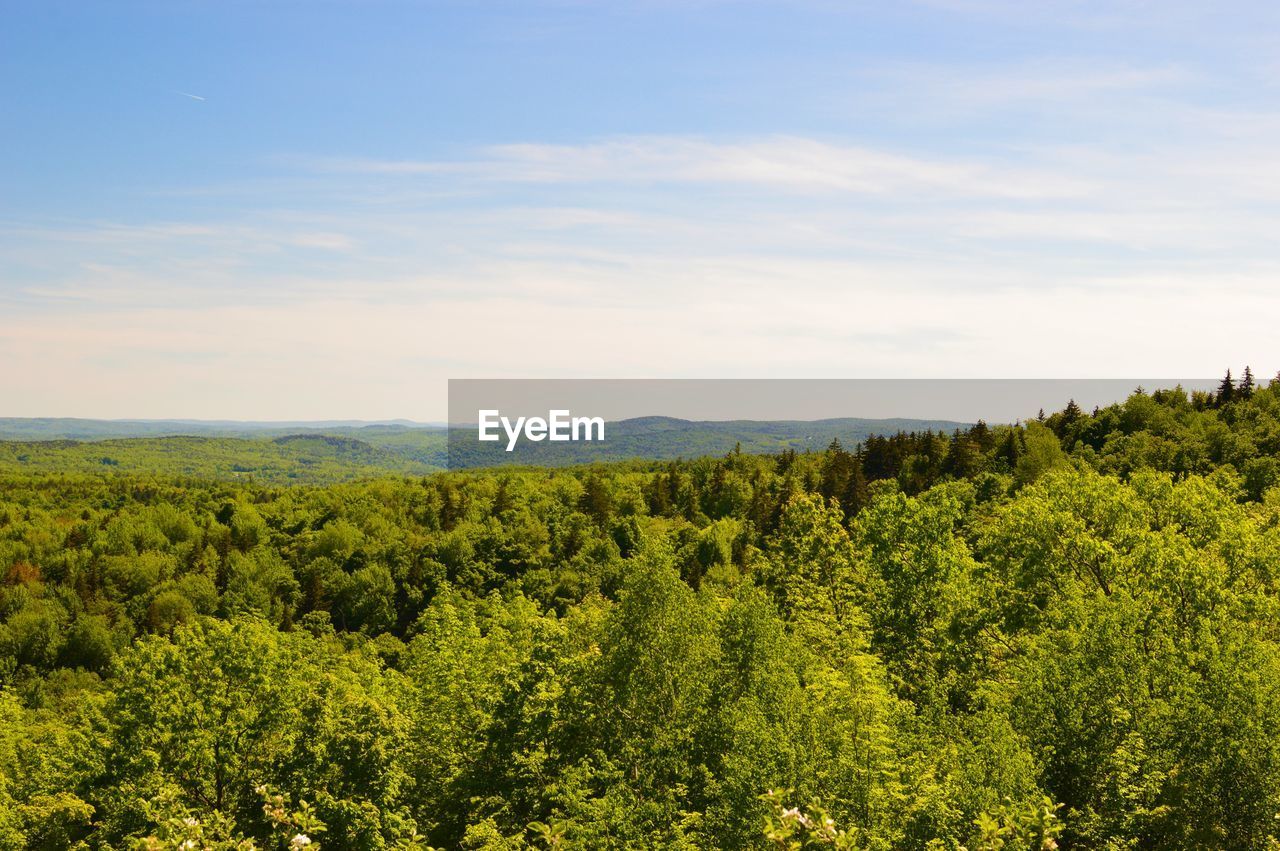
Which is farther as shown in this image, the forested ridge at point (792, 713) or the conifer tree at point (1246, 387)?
the conifer tree at point (1246, 387)

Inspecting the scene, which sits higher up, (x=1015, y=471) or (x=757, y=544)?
(x=1015, y=471)

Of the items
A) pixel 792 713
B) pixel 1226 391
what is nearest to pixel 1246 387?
pixel 1226 391

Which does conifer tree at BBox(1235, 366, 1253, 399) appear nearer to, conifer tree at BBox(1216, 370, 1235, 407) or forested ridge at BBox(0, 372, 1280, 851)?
conifer tree at BBox(1216, 370, 1235, 407)

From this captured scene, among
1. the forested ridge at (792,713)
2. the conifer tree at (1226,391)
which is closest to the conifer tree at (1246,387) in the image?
the conifer tree at (1226,391)

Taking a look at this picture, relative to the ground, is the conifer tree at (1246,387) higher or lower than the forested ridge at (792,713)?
higher

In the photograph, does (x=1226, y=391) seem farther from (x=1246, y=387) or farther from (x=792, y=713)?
(x=792, y=713)

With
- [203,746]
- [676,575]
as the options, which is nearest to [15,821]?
[203,746]

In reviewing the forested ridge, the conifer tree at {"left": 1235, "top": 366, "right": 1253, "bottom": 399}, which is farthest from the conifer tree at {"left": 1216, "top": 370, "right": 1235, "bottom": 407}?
the forested ridge

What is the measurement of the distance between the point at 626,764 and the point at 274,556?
13874 centimetres

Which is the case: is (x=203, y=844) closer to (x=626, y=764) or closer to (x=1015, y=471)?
(x=626, y=764)

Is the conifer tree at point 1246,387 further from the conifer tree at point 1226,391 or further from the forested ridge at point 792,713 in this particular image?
the forested ridge at point 792,713

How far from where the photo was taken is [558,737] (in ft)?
112

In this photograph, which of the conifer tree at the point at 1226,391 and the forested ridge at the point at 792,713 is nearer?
the forested ridge at the point at 792,713

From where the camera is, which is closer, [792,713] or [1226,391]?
[792,713]
